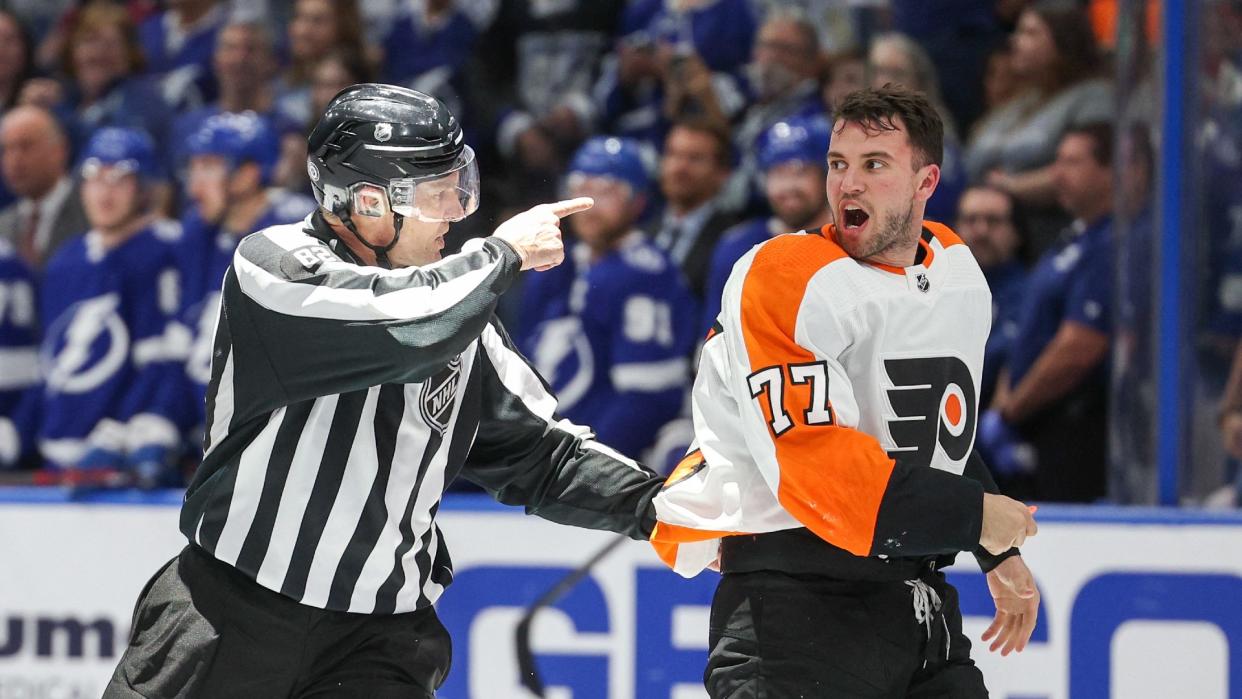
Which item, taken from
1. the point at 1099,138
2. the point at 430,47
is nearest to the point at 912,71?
the point at 1099,138

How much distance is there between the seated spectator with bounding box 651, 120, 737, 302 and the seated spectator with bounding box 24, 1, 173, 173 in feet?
6.99

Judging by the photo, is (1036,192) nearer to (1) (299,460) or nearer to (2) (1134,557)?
(2) (1134,557)

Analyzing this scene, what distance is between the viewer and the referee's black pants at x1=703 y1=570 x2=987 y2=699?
2.50 meters

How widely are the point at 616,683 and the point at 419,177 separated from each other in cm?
181

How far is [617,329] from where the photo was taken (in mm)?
4711

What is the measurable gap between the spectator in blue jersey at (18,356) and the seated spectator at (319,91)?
92 centimetres

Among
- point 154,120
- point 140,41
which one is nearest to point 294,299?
point 154,120

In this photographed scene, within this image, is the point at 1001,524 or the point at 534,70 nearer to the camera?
the point at 1001,524

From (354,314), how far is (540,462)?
0.59 metres

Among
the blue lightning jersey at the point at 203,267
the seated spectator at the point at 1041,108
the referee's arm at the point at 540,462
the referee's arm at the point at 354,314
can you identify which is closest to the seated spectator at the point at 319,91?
the blue lightning jersey at the point at 203,267

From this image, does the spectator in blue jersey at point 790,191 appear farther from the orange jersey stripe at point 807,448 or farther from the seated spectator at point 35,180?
the seated spectator at point 35,180

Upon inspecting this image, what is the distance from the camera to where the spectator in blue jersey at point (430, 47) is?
246 inches

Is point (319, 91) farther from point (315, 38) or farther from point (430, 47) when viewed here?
point (430, 47)

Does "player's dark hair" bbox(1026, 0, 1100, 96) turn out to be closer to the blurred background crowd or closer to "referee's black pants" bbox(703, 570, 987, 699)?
the blurred background crowd
